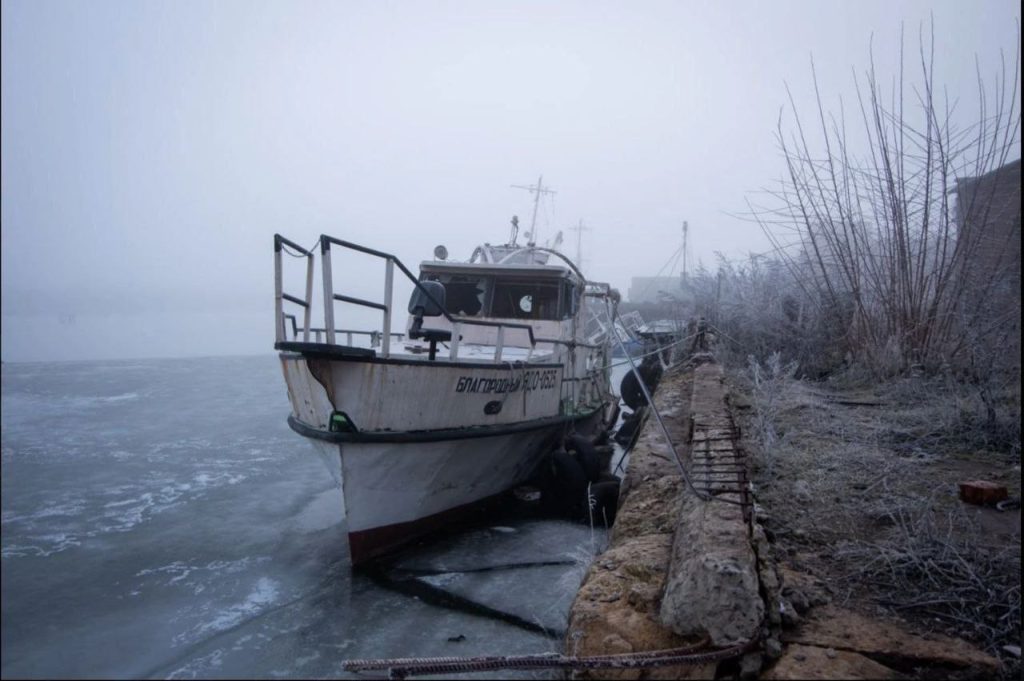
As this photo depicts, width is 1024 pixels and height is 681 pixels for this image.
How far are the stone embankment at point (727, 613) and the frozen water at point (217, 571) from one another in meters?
0.56

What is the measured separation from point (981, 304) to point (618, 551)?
4.00 m

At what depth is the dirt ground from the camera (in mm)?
1939

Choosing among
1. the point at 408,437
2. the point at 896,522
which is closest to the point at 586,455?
the point at 408,437

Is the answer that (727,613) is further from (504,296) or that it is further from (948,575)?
(504,296)

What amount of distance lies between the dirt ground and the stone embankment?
0.08ft

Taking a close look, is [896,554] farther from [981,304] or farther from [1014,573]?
[981,304]

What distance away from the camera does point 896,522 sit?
2.30 m

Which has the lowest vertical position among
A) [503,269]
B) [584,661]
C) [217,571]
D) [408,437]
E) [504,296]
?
[217,571]

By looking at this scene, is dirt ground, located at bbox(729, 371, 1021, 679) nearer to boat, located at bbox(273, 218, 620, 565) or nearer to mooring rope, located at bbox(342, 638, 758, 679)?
mooring rope, located at bbox(342, 638, 758, 679)

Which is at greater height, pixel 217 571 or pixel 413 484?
pixel 413 484

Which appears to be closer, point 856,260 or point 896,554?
point 896,554

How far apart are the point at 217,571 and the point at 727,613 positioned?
4.42m

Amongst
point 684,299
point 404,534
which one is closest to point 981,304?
point 404,534

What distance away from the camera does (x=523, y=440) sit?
6.28 m
